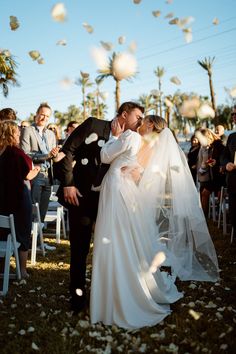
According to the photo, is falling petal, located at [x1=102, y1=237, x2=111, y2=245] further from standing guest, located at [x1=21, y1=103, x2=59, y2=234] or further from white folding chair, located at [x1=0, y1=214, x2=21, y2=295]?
standing guest, located at [x1=21, y1=103, x2=59, y2=234]

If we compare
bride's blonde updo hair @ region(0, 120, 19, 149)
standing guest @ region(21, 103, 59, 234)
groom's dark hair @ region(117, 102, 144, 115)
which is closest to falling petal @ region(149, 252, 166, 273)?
groom's dark hair @ region(117, 102, 144, 115)

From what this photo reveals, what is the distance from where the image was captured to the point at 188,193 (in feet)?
17.5

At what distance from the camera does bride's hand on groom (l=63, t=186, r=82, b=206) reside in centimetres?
376

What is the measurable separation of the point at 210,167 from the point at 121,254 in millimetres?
5678

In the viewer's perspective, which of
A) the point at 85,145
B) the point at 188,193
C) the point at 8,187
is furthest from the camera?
the point at 188,193

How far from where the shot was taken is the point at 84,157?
12.7ft

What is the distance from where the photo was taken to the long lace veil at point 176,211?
5.12 meters

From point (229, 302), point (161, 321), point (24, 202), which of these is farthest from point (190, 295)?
point (24, 202)

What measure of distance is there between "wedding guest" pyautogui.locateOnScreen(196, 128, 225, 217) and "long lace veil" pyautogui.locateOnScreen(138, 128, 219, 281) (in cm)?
356

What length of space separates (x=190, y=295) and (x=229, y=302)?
0.44 meters

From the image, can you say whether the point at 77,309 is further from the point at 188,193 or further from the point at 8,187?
the point at 188,193

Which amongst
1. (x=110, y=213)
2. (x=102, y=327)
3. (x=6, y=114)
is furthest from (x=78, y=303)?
(x=6, y=114)

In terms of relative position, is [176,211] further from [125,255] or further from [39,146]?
[39,146]

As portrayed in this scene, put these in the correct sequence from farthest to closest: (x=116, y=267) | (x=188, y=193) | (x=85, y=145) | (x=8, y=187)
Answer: (x=188, y=193) < (x=8, y=187) < (x=85, y=145) < (x=116, y=267)
